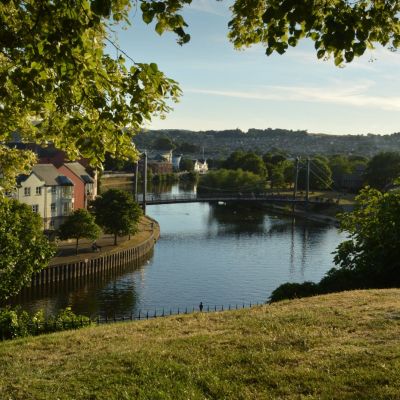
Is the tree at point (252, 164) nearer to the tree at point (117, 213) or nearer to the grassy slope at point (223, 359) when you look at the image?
the tree at point (117, 213)

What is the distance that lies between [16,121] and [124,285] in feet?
101

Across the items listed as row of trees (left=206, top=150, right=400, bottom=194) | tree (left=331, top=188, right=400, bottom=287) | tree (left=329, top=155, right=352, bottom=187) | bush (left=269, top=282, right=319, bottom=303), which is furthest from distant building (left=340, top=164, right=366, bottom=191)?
bush (left=269, top=282, right=319, bottom=303)

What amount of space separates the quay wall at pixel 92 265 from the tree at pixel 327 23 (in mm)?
30062

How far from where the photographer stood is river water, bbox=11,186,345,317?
34.0 m

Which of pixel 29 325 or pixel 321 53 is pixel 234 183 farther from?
pixel 321 53

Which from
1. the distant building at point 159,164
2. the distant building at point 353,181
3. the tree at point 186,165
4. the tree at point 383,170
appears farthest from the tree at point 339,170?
the tree at point 186,165

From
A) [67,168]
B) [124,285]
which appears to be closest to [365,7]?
[124,285]

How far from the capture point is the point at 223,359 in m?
8.06

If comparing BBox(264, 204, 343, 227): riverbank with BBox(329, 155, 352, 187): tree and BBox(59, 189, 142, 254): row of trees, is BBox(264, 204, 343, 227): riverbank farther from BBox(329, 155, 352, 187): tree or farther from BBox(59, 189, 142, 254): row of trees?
BBox(59, 189, 142, 254): row of trees

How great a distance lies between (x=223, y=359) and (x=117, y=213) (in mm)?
38579

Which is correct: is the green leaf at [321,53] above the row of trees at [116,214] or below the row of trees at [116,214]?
above

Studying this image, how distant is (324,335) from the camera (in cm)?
941

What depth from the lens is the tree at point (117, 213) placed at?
45.9 m

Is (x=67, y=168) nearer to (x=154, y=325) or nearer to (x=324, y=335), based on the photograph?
(x=154, y=325)
